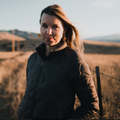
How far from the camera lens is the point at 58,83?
1153mm

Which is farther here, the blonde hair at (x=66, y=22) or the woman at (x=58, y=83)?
the blonde hair at (x=66, y=22)

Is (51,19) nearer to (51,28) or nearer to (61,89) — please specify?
(51,28)

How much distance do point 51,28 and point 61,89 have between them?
2.22 ft

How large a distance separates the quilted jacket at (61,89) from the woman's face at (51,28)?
0.13 m

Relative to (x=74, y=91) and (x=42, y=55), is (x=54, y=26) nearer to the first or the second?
(x=42, y=55)

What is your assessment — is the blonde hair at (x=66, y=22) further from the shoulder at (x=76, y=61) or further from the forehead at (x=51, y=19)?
the shoulder at (x=76, y=61)

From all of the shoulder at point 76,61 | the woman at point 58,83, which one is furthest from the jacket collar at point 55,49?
the shoulder at point 76,61

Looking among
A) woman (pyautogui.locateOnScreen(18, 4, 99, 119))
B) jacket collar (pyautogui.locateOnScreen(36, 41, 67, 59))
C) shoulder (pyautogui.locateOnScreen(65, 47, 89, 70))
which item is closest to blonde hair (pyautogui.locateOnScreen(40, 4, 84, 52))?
woman (pyautogui.locateOnScreen(18, 4, 99, 119))

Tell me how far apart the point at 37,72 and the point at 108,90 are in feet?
12.4

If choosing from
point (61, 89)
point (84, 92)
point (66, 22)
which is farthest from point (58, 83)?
point (66, 22)

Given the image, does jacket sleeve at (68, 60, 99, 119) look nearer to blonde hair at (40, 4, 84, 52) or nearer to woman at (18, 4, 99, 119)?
woman at (18, 4, 99, 119)

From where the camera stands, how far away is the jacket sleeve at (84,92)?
108 cm

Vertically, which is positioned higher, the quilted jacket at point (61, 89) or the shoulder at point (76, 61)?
the shoulder at point (76, 61)

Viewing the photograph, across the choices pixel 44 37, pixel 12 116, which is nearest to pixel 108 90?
pixel 12 116
